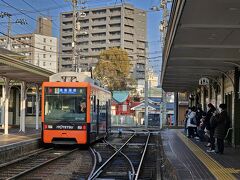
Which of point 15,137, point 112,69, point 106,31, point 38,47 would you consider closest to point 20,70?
point 15,137

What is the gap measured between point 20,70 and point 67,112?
3941mm

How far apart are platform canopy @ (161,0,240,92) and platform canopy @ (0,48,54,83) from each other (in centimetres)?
697

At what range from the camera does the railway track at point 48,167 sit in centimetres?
1197

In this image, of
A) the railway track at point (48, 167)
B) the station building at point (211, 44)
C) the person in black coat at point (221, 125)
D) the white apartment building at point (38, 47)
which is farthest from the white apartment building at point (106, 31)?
the person in black coat at point (221, 125)

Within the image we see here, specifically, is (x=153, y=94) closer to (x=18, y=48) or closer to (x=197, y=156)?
(x=18, y=48)

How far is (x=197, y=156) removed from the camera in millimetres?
13984

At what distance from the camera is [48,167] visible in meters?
13.8

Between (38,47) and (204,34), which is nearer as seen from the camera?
(204,34)

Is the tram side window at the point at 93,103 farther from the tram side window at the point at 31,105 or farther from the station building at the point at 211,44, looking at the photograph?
the tram side window at the point at 31,105

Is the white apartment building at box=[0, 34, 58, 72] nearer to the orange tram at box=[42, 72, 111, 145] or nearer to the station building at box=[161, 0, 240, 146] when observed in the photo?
the orange tram at box=[42, 72, 111, 145]

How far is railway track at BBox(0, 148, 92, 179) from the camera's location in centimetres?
1197

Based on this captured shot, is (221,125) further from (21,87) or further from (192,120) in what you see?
(21,87)

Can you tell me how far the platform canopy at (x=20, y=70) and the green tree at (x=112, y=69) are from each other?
39.0 metres

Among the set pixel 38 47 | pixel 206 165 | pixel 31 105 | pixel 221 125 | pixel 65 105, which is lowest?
pixel 206 165
